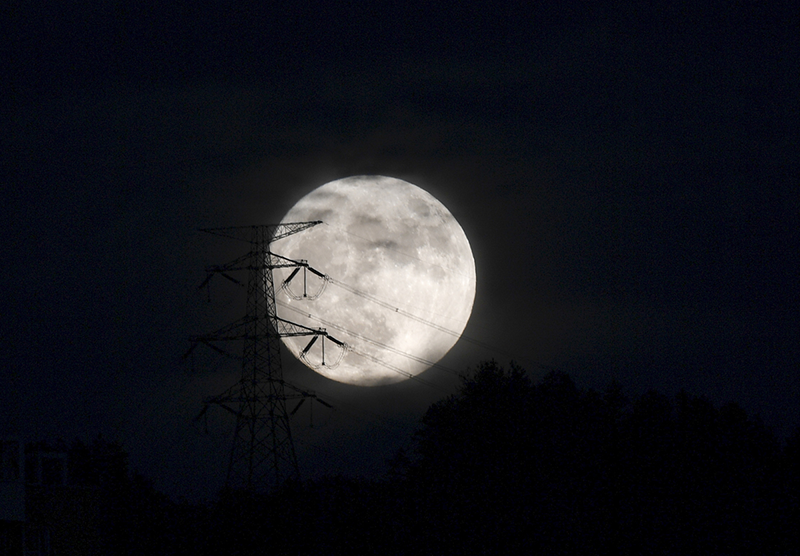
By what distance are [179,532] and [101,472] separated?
79.9m

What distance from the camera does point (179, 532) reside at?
7381cm

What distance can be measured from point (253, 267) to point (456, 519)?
20.3m

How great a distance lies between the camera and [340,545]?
→ 2426 inches

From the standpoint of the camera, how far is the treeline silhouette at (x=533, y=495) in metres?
62.2

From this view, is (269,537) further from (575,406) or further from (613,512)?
(575,406)

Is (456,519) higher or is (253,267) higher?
(253,267)

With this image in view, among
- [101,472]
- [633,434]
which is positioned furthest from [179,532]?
[101,472]

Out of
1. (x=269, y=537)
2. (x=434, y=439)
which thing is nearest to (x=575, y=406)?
(x=434, y=439)

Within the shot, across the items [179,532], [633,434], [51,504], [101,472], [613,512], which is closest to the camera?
[51,504]

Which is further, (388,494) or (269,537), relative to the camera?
(388,494)

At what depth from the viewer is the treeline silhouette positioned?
62188mm

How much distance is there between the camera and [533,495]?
67375mm

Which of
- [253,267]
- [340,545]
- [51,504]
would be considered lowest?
[340,545]

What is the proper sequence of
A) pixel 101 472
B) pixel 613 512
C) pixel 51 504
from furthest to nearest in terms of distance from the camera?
1. pixel 101 472
2. pixel 613 512
3. pixel 51 504
